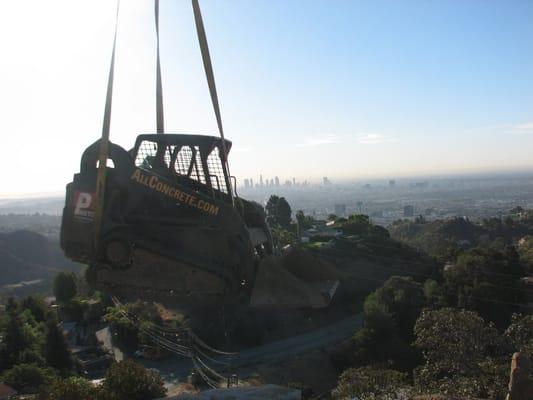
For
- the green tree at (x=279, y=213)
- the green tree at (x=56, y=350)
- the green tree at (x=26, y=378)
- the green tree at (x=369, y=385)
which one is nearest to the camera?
the green tree at (x=369, y=385)

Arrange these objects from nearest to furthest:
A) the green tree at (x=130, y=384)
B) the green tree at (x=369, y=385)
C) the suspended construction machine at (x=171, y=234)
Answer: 1. the suspended construction machine at (x=171, y=234)
2. the green tree at (x=369, y=385)
3. the green tree at (x=130, y=384)

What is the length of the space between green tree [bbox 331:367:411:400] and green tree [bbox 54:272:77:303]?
1151 inches

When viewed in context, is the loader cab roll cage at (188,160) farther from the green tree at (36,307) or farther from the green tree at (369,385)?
the green tree at (36,307)

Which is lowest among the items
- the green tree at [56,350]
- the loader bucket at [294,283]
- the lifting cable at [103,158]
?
the green tree at [56,350]

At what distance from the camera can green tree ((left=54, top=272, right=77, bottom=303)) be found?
38656mm

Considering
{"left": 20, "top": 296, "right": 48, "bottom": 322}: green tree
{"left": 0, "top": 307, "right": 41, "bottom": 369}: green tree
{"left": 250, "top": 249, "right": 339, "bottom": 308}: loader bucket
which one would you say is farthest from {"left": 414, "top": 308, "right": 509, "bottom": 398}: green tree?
{"left": 20, "top": 296, "right": 48, "bottom": 322}: green tree

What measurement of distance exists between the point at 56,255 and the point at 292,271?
110253 mm

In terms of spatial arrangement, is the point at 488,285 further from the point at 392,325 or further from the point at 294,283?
the point at 294,283

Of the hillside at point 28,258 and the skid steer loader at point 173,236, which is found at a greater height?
the skid steer loader at point 173,236

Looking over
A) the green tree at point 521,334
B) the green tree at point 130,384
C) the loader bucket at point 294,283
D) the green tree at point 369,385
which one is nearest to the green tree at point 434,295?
the green tree at point 369,385

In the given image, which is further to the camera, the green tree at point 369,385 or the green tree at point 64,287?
the green tree at point 64,287

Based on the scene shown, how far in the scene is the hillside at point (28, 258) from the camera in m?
88.1

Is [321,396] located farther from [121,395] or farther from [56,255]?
[56,255]

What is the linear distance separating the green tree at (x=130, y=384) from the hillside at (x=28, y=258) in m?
76.2
